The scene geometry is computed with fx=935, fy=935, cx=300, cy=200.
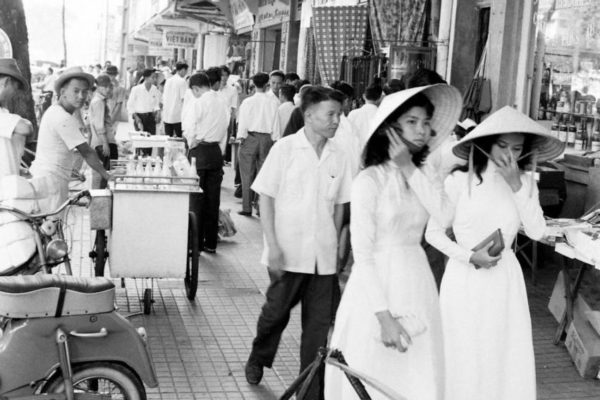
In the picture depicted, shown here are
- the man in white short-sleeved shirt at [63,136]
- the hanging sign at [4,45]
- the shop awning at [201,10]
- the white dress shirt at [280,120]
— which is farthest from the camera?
the shop awning at [201,10]

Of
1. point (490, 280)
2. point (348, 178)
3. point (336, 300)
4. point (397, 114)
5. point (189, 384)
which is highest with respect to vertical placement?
point (397, 114)

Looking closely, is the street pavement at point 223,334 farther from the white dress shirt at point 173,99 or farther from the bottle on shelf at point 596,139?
the white dress shirt at point 173,99

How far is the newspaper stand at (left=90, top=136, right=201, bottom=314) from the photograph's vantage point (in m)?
7.00

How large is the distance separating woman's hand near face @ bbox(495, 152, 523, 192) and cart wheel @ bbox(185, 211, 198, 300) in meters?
3.58

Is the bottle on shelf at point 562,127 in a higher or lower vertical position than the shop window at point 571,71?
lower

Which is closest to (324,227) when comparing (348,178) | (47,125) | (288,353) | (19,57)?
(348,178)

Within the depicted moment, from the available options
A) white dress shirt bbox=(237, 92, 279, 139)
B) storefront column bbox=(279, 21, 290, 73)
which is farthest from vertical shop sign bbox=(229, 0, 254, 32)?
white dress shirt bbox=(237, 92, 279, 139)

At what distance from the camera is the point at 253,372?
226 inches

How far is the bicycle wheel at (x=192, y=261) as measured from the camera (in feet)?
24.7

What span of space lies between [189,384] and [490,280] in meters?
2.23

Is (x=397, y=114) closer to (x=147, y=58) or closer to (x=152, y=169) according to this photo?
(x=152, y=169)

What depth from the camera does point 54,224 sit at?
5.56 meters

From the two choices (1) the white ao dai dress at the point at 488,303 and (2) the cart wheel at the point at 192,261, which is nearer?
(1) the white ao dai dress at the point at 488,303

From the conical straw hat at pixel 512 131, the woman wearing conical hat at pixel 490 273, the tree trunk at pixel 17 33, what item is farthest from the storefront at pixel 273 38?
the woman wearing conical hat at pixel 490 273
